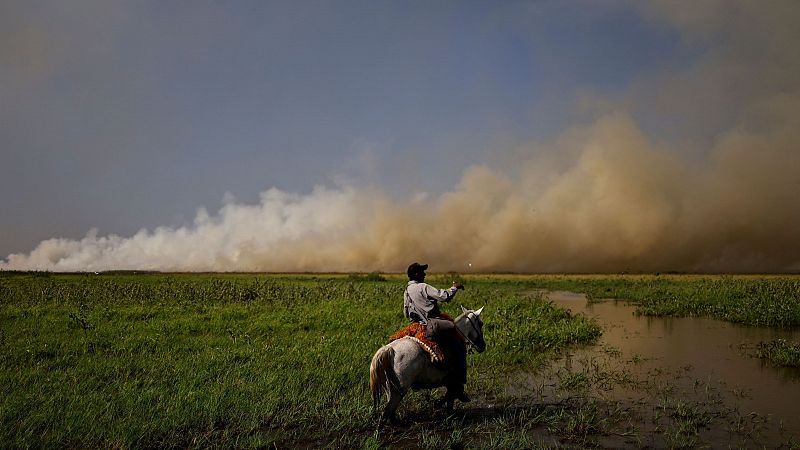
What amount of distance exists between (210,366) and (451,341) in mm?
6370

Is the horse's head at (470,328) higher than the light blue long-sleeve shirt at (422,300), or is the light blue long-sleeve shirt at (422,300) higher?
the light blue long-sleeve shirt at (422,300)

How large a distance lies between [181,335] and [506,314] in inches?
495

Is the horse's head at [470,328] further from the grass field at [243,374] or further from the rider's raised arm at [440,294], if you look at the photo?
the grass field at [243,374]

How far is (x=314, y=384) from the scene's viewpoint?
10.6 metres

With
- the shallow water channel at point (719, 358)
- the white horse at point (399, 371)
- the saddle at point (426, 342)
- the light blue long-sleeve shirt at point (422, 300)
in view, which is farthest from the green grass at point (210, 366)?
the shallow water channel at point (719, 358)

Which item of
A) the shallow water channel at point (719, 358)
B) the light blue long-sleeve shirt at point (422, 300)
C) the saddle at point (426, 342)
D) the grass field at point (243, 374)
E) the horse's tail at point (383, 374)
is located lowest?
the shallow water channel at point (719, 358)

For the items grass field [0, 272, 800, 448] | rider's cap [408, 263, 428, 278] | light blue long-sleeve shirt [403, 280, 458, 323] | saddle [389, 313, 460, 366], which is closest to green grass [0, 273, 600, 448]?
grass field [0, 272, 800, 448]

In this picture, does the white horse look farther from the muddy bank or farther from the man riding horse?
the muddy bank

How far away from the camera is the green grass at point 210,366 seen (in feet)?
26.4

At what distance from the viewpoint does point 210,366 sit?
12008 millimetres

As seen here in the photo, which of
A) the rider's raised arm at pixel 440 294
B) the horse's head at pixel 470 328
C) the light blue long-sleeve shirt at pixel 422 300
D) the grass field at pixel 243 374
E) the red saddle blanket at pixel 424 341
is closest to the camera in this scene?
the grass field at pixel 243 374

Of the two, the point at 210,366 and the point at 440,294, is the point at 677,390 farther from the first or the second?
the point at 210,366

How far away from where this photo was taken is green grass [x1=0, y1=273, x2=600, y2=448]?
26.4ft

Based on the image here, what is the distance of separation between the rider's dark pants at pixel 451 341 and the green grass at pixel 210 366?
1.04 m
